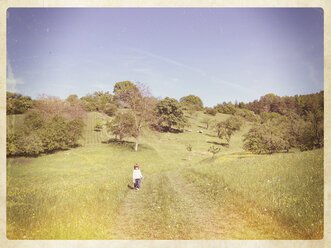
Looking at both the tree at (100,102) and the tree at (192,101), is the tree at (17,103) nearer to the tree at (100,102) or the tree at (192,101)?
the tree at (100,102)

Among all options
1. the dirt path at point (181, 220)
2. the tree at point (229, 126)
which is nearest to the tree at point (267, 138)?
the tree at point (229, 126)

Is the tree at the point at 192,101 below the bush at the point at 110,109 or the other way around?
the other way around

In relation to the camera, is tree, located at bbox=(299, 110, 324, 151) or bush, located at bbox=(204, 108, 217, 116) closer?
tree, located at bbox=(299, 110, 324, 151)

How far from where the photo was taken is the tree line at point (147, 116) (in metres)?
6.21

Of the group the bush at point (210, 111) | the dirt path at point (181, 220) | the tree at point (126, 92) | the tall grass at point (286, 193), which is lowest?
the dirt path at point (181, 220)

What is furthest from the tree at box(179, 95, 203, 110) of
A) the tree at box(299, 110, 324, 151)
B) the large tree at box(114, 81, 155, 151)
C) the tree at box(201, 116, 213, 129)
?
the tree at box(299, 110, 324, 151)

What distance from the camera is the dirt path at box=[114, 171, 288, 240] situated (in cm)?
460

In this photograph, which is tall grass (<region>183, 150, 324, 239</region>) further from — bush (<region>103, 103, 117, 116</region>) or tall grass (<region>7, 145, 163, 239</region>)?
bush (<region>103, 103, 117, 116</region>)

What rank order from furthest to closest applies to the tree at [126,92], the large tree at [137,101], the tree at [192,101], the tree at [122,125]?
the tree at [122,125] → the tree at [192,101] → the large tree at [137,101] → the tree at [126,92]

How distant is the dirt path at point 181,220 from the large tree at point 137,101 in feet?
13.3

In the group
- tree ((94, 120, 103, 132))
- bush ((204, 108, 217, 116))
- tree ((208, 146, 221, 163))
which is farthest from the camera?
tree ((208, 146, 221, 163))

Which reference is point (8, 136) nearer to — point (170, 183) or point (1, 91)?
point (1, 91)

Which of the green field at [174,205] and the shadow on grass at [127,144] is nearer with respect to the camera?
the green field at [174,205]
